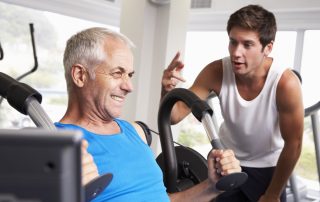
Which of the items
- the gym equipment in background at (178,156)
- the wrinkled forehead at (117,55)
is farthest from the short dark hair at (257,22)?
the wrinkled forehead at (117,55)

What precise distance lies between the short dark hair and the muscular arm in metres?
0.20

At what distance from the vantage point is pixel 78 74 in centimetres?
129

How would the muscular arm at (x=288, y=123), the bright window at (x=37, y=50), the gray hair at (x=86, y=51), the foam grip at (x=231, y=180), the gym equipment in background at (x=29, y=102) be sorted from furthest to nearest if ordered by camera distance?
1. the bright window at (x=37, y=50)
2. the muscular arm at (x=288, y=123)
3. the gray hair at (x=86, y=51)
4. the foam grip at (x=231, y=180)
5. the gym equipment in background at (x=29, y=102)

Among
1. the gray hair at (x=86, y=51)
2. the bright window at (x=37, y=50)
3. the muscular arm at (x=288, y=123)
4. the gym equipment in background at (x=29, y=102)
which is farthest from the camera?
the bright window at (x=37, y=50)

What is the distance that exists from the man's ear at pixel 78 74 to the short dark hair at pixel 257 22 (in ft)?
2.52

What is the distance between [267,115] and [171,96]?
520mm

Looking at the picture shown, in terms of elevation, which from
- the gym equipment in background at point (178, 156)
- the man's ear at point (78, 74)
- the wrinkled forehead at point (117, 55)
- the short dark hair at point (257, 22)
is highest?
the short dark hair at point (257, 22)

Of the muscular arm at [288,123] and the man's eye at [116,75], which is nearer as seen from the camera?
the man's eye at [116,75]

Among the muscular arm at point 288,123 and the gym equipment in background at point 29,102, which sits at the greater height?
the gym equipment in background at point 29,102

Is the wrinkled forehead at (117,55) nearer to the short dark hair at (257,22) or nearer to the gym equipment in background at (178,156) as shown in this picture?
the gym equipment in background at (178,156)

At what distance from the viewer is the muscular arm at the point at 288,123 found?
5.36ft


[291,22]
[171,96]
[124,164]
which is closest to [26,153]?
[124,164]

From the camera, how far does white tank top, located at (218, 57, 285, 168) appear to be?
1.70 meters

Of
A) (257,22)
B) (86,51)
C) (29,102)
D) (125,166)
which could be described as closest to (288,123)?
(257,22)
